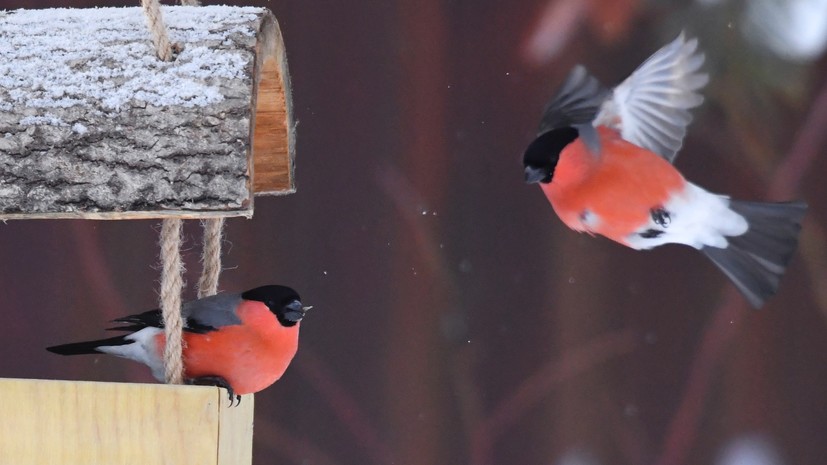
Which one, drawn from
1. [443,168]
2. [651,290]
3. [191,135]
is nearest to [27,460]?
[191,135]

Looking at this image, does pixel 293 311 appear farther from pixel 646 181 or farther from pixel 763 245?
pixel 763 245

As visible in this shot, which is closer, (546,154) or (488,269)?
(546,154)

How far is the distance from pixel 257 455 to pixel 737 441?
2.09 ft

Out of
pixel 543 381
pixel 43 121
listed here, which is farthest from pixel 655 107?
pixel 43 121

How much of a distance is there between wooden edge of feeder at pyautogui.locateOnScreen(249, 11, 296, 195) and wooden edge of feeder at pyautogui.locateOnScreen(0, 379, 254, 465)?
0.23 m

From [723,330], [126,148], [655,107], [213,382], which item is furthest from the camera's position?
[723,330]

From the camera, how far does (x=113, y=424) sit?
2.54 ft

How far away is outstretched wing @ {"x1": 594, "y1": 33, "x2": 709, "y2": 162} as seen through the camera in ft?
3.12

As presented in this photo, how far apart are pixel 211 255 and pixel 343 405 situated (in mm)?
429

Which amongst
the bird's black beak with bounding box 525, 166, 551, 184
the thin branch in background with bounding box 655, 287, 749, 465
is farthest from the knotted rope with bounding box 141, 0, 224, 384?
the thin branch in background with bounding box 655, 287, 749, 465

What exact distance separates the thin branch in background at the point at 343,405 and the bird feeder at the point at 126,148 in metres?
0.43

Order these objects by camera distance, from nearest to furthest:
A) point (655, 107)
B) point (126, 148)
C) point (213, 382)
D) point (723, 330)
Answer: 1. point (126, 148)
2. point (213, 382)
3. point (655, 107)
4. point (723, 330)

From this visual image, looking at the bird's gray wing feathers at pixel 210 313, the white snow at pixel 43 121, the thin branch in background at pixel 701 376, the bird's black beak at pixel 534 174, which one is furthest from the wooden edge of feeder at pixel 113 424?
the thin branch in background at pixel 701 376

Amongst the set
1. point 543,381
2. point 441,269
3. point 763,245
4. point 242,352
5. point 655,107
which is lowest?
point 543,381
